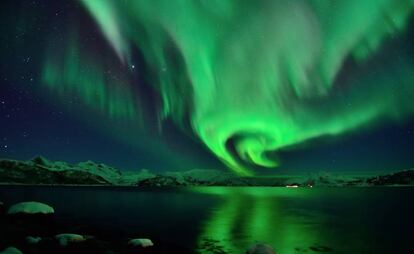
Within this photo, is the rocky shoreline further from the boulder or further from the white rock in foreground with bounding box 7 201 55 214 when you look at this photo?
the white rock in foreground with bounding box 7 201 55 214

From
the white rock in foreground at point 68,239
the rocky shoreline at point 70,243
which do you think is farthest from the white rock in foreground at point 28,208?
the white rock in foreground at point 68,239

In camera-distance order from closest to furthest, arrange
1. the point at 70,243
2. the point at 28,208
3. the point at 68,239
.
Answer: the point at 70,243
the point at 68,239
the point at 28,208

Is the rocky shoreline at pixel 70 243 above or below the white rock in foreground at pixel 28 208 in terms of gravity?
below

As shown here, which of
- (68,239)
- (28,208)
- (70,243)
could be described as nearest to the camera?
(70,243)

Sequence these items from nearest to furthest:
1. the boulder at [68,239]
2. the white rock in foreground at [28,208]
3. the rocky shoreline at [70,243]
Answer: the rocky shoreline at [70,243], the boulder at [68,239], the white rock in foreground at [28,208]

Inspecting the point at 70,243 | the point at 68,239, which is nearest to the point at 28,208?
the point at 68,239

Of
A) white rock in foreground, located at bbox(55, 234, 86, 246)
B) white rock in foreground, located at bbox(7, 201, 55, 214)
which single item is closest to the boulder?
white rock in foreground, located at bbox(55, 234, 86, 246)

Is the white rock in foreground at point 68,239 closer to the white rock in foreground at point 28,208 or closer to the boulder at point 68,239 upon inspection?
the boulder at point 68,239

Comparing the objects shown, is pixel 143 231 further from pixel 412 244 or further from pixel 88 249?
pixel 412 244

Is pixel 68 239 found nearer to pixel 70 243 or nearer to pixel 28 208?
pixel 70 243

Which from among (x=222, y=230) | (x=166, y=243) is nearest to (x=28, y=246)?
(x=166, y=243)

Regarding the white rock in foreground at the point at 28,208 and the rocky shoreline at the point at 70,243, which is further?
the white rock in foreground at the point at 28,208

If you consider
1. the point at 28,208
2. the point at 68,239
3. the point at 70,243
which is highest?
the point at 28,208

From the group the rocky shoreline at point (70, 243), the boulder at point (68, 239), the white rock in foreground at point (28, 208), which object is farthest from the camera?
the white rock in foreground at point (28, 208)
